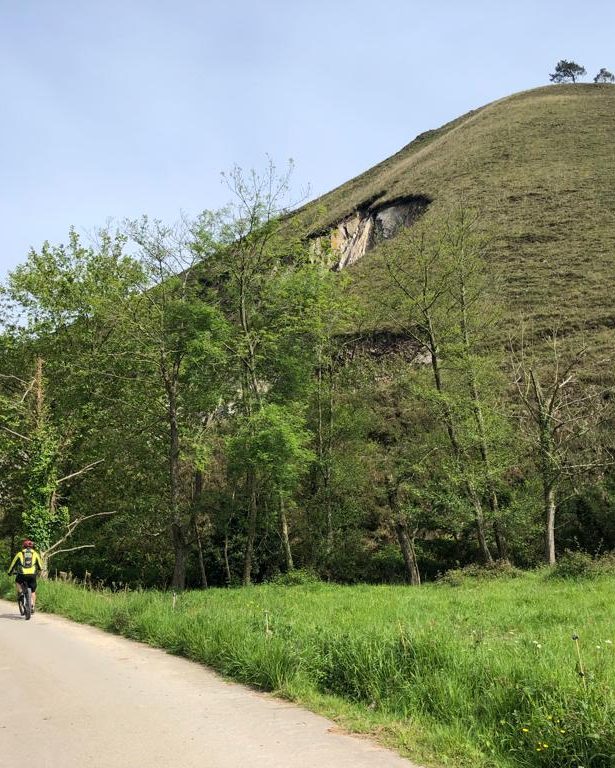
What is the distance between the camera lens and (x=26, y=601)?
13.3 metres

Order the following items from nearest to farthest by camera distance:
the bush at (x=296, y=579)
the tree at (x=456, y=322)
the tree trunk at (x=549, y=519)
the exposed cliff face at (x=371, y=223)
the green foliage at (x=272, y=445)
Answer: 1. the green foliage at (x=272, y=445)
2. the bush at (x=296, y=579)
3. the tree trunk at (x=549, y=519)
4. the tree at (x=456, y=322)
5. the exposed cliff face at (x=371, y=223)

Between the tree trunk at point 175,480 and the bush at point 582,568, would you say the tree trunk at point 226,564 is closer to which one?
the tree trunk at point 175,480

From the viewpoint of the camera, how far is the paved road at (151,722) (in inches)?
186

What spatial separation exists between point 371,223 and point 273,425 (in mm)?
49023

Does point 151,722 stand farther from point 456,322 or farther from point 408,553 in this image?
point 456,322

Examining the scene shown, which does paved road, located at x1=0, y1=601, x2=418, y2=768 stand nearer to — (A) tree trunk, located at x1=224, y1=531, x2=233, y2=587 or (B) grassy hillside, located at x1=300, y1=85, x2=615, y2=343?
(A) tree trunk, located at x1=224, y1=531, x2=233, y2=587

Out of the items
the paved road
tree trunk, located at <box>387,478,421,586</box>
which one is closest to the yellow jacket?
the paved road

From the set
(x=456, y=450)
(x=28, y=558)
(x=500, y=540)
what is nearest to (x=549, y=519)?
(x=500, y=540)

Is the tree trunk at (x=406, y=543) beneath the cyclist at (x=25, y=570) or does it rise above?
beneath

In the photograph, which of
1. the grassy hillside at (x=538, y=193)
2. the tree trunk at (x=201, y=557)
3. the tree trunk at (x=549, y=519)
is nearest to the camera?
the tree trunk at (x=549, y=519)

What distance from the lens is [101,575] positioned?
2728 centimetres

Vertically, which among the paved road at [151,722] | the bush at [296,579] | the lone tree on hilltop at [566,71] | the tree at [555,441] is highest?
the lone tree on hilltop at [566,71]

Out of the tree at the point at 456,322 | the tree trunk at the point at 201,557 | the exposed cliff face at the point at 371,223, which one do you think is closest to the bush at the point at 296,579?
the tree trunk at the point at 201,557

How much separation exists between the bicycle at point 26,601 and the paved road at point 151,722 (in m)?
4.82
